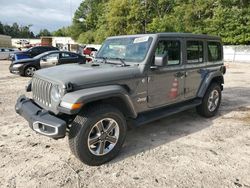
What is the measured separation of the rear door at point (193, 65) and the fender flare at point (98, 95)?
1.81 meters

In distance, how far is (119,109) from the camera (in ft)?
12.9

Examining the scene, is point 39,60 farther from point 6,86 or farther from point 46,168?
point 46,168

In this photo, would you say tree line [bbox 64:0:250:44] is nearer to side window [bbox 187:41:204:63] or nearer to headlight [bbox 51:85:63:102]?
side window [bbox 187:41:204:63]

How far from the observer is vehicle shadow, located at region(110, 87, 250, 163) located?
4297mm

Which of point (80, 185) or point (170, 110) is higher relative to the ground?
point (170, 110)

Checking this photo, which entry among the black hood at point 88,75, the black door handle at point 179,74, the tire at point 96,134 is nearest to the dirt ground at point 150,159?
the tire at point 96,134

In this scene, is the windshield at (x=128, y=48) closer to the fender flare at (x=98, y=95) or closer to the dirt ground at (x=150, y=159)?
the fender flare at (x=98, y=95)

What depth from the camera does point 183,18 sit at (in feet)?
125

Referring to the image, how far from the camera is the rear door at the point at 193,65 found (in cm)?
510

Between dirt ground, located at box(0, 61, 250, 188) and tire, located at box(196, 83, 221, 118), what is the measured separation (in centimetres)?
29

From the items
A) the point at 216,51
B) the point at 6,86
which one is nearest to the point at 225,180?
the point at 216,51

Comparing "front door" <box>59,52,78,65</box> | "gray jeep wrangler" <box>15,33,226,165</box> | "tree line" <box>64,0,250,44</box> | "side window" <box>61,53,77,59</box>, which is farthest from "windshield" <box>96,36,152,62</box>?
"tree line" <box>64,0,250,44</box>

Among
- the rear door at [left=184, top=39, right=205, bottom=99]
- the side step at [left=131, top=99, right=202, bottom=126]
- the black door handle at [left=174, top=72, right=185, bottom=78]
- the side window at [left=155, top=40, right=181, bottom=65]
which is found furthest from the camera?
the rear door at [left=184, top=39, right=205, bottom=99]

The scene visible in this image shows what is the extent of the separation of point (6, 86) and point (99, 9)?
6879 cm
